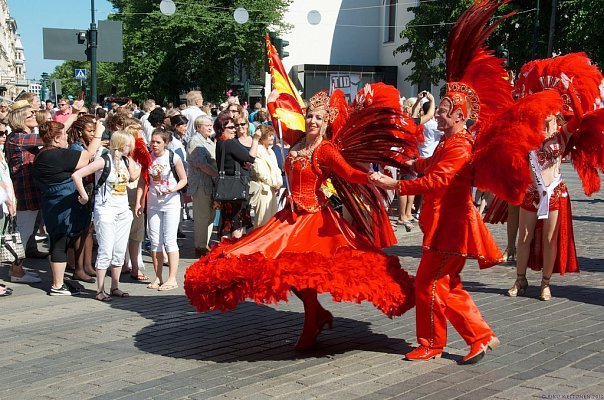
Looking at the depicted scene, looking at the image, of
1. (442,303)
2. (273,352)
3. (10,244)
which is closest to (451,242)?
(442,303)

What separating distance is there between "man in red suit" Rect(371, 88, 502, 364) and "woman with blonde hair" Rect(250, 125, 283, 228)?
485cm

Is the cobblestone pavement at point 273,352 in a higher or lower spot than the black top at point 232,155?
lower

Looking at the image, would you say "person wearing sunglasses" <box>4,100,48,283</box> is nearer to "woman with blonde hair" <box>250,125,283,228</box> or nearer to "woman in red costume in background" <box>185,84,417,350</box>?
"woman with blonde hair" <box>250,125,283,228</box>

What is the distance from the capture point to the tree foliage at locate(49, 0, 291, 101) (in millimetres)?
45053

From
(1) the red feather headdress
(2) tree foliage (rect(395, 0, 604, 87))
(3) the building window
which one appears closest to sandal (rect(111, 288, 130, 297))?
(1) the red feather headdress

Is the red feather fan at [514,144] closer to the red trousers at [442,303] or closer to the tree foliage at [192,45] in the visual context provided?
the red trousers at [442,303]

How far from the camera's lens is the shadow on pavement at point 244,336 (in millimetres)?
6430

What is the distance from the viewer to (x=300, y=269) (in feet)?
18.6

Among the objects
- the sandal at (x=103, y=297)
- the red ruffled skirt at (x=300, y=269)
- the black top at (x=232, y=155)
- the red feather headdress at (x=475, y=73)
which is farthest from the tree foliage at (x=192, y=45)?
the red ruffled skirt at (x=300, y=269)

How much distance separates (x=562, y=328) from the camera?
22.9ft

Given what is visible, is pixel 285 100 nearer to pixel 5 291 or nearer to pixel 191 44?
pixel 5 291

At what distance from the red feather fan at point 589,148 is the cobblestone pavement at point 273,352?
1233 millimetres

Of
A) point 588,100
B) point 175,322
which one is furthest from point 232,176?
point 588,100

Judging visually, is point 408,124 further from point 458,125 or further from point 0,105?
point 0,105
